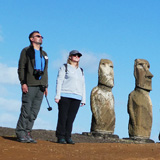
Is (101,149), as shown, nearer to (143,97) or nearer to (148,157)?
(148,157)

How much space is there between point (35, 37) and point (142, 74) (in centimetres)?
821

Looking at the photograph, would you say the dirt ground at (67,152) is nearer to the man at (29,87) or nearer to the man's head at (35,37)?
the man at (29,87)

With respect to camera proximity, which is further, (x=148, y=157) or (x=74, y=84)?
(x=74, y=84)

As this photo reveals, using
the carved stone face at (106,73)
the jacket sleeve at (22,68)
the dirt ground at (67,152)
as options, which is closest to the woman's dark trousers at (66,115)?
the dirt ground at (67,152)

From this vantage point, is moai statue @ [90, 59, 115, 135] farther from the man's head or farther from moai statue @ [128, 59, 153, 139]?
the man's head

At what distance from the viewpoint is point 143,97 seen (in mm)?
15555

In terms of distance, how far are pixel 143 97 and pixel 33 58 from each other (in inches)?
321

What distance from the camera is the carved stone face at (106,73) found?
15289mm

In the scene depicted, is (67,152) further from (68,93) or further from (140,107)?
(140,107)

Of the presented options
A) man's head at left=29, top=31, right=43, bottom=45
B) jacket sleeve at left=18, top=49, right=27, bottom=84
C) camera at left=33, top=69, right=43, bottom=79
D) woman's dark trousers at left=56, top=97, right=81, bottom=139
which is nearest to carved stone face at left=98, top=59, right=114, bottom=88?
woman's dark trousers at left=56, top=97, right=81, bottom=139

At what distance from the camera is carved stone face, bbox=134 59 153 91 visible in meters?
15.8

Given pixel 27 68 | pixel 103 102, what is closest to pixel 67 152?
pixel 27 68

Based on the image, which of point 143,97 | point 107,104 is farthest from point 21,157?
point 143,97

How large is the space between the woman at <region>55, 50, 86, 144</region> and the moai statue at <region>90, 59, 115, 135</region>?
592 centimetres
